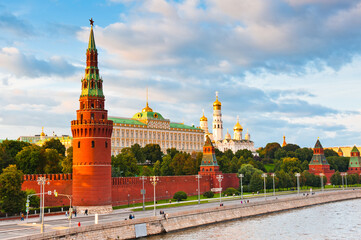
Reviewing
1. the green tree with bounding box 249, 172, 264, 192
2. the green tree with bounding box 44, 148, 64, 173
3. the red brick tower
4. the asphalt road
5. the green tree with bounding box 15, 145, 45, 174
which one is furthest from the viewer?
the green tree with bounding box 249, 172, 264, 192

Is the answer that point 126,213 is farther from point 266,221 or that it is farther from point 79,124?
point 266,221

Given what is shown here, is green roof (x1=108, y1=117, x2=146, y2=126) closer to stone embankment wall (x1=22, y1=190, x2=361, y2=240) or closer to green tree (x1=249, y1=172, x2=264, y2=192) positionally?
green tree (x1=249, y1=172, x2=264, y2=192)

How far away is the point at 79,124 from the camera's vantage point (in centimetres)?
6950

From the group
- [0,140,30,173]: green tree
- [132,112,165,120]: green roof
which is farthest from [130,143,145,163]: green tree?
[0,140,30,173]: green tree

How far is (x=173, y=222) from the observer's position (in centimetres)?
5978

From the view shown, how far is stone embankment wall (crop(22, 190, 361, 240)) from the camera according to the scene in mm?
47494

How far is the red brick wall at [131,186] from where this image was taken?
237 feet

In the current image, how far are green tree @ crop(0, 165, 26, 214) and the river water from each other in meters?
19.4

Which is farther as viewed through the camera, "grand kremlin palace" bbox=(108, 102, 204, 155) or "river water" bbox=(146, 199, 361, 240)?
"grand kremlin palace" bbox=(108, 102, 204, 155)

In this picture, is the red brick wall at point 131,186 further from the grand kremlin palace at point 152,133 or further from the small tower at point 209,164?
the grand kremlin palace at point 152,133

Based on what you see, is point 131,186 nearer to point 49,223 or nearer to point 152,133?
point 49,223

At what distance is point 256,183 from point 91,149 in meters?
49.9

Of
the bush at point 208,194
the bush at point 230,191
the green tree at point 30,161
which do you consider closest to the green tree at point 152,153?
the bush at point 230,191

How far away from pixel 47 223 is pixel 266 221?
3127 cm
